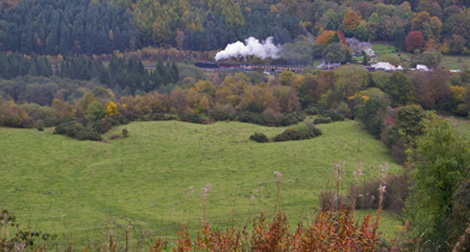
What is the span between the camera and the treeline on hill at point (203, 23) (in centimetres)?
11481

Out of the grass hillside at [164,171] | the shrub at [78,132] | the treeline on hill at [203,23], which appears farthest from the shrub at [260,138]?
the treeline on hill at [203,23]

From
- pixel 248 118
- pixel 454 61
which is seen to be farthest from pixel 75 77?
pixel 454 61

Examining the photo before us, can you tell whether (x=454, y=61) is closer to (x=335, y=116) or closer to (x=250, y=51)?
(x=250, y=51)

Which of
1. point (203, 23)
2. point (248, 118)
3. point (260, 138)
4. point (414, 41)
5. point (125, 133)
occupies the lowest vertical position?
point (260, 138)

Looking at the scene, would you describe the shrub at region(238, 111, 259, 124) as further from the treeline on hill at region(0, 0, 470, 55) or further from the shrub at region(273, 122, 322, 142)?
the treeline on hill at region(0, 0, 470, 55)

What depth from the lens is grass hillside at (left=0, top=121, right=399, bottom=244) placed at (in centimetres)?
2673

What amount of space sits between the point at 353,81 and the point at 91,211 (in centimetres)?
4333

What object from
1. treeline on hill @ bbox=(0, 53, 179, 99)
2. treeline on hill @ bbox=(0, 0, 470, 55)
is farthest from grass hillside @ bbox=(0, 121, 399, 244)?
treeline on hill @ bbox=(0, 0, 470, 55)

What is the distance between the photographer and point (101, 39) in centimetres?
11850

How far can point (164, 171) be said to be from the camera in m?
36.9

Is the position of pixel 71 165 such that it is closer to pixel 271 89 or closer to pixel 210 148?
pixel 210 148

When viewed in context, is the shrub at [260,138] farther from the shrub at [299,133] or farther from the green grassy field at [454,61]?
the green grassy field at [454,61]

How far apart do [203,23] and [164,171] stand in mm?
92672

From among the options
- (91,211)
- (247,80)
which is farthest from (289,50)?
(91,211)
